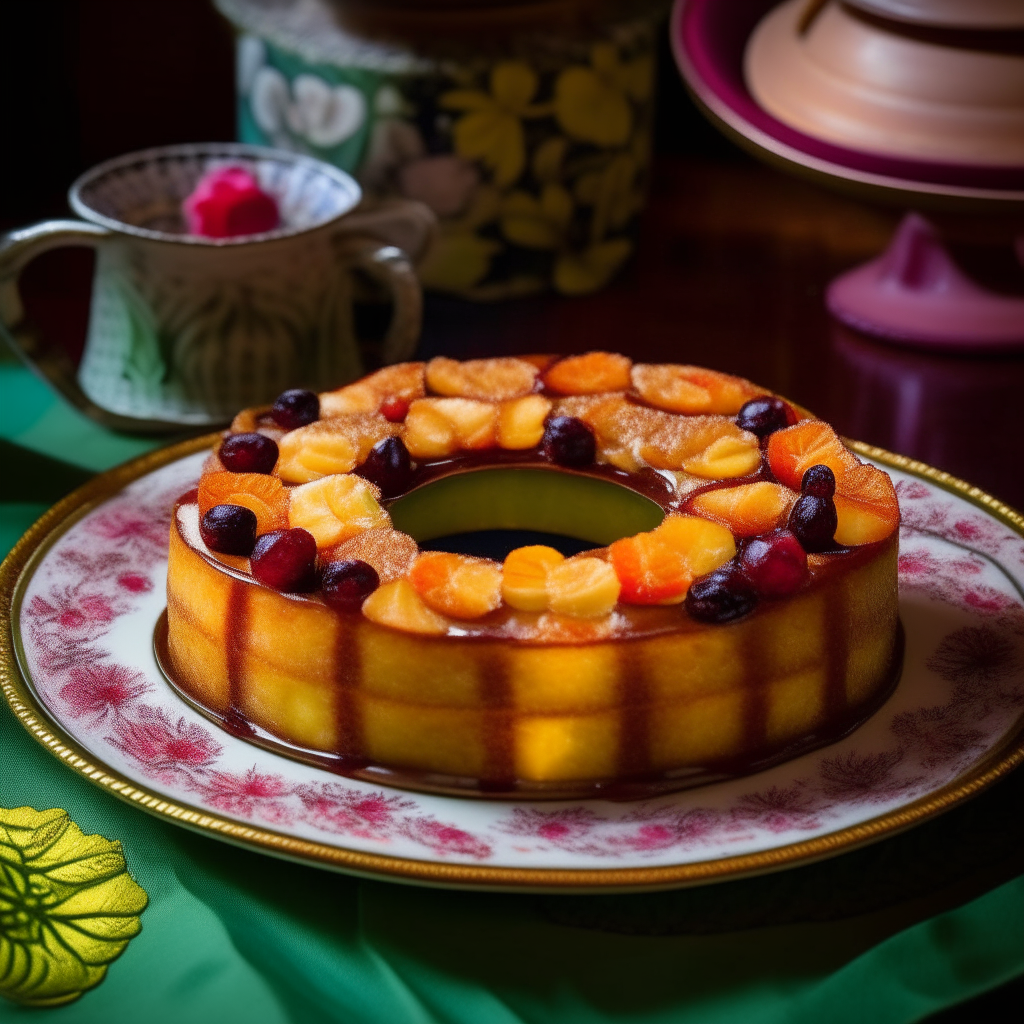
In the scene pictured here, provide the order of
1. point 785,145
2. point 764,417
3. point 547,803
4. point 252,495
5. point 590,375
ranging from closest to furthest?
point 547,803 → point 252,495 → point 764,417 → point 590,375 → point 785,145

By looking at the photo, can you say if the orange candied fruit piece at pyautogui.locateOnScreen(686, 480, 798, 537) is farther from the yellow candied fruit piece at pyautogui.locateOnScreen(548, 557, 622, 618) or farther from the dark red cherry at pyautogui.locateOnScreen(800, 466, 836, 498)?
the yellow candied fruit piece at pyautogui.locateOnScreen(548, 557, 622, 618)

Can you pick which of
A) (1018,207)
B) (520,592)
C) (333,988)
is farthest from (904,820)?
(1018,207)

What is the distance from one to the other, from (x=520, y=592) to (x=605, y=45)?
4.40 feet

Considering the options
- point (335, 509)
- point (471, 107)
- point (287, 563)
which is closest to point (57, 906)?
point (287, 563)

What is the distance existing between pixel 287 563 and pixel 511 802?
302 millimetres

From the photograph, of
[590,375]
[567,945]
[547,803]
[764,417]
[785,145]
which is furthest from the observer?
[785,145]

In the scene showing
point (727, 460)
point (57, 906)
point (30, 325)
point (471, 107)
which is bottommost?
point (57, 906)

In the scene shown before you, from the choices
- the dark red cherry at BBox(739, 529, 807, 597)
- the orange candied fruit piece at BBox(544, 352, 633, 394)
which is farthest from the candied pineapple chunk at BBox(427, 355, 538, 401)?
the dark red cherry at BBox(739, 529, 807, 597)

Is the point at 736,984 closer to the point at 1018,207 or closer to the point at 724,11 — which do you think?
the point at 1018,207

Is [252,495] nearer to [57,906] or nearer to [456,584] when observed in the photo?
[456,584]

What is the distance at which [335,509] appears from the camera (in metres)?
1.62

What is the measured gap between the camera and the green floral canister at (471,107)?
2.49m

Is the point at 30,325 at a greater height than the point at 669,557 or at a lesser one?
lesser

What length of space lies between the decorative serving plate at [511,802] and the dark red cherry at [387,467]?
11.2 inches
